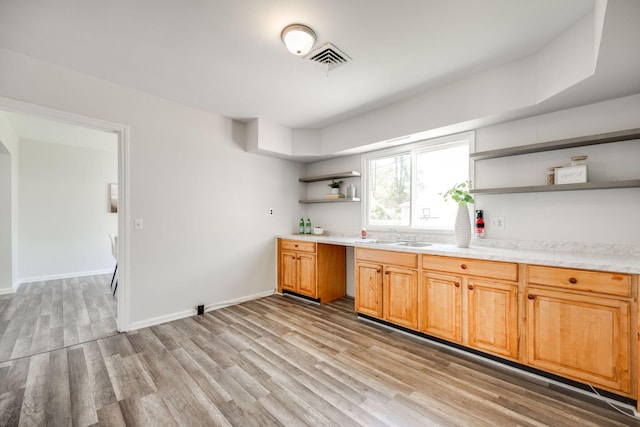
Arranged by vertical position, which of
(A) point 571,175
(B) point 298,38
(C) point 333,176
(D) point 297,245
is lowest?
(D) point 297,245

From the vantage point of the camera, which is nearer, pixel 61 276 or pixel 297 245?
pixel 297 245

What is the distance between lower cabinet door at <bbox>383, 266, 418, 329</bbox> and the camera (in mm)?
2639

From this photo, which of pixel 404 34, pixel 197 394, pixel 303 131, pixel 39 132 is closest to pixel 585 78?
pixel 404 34

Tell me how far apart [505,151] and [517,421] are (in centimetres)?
210

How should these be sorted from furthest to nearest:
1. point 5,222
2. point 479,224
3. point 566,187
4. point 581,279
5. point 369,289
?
point 5,222 < point 369,289 < point 479,224 < point 566,187 < point 581,279

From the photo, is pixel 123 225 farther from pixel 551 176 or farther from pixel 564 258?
pixel 551 176

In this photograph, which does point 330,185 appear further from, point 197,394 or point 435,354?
point 197,394

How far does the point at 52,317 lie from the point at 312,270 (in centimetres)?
314

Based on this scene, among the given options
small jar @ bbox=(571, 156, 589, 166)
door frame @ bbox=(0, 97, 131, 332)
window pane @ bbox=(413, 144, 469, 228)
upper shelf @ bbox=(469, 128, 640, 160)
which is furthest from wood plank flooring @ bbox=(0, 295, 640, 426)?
upper shelf @ bbox=(469, 128, 640, 160)

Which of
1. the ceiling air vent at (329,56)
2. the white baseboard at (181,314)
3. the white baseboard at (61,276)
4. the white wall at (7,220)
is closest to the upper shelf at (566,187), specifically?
the ceiling air vent at (329,56)

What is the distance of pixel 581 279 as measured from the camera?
5.82 ft

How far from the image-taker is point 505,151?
2.46 m

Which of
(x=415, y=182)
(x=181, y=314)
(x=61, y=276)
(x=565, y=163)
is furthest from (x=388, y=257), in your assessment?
(x=61, y=276)

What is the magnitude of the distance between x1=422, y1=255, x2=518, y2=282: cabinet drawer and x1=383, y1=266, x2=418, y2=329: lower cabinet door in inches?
8.4
